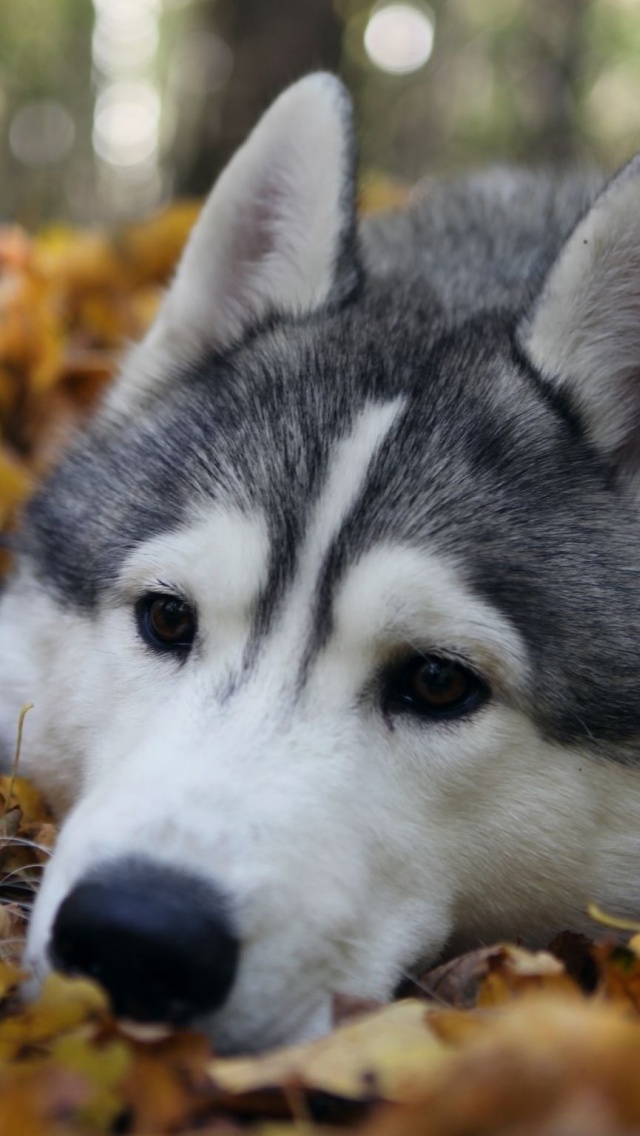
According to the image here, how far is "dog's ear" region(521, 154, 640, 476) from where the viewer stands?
8.63 feet

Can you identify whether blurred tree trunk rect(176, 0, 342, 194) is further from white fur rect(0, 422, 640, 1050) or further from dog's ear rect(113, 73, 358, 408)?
white fur rect(0, 422, 640, 1050)

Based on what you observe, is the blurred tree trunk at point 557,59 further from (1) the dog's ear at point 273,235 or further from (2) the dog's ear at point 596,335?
(2) the dog's ear at point 596,335

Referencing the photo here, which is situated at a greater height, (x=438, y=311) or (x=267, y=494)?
(x=438, y=311)

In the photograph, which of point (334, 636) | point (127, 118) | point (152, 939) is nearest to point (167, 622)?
point (334, 636)

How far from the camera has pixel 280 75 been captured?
7.68 m

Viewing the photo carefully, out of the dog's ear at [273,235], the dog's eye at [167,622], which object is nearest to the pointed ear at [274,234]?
the dog's ear at [273,235]

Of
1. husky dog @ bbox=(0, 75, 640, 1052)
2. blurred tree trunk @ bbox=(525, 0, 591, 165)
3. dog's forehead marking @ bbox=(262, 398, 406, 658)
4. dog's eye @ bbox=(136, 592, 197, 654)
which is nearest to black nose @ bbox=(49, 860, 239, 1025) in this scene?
husky dog @ bbox=(0, 75, 640, 1052)

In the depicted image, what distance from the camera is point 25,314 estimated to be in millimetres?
4859

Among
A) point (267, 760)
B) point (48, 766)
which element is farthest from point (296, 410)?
point (48, 766)

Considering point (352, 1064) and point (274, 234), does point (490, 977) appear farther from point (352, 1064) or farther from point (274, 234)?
point (274, 234)

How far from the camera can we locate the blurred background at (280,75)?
814cm

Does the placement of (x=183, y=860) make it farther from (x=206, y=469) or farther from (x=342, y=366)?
(x=342, y=366)

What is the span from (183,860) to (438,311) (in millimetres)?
1823

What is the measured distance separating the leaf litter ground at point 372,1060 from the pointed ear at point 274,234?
1.47 meters
